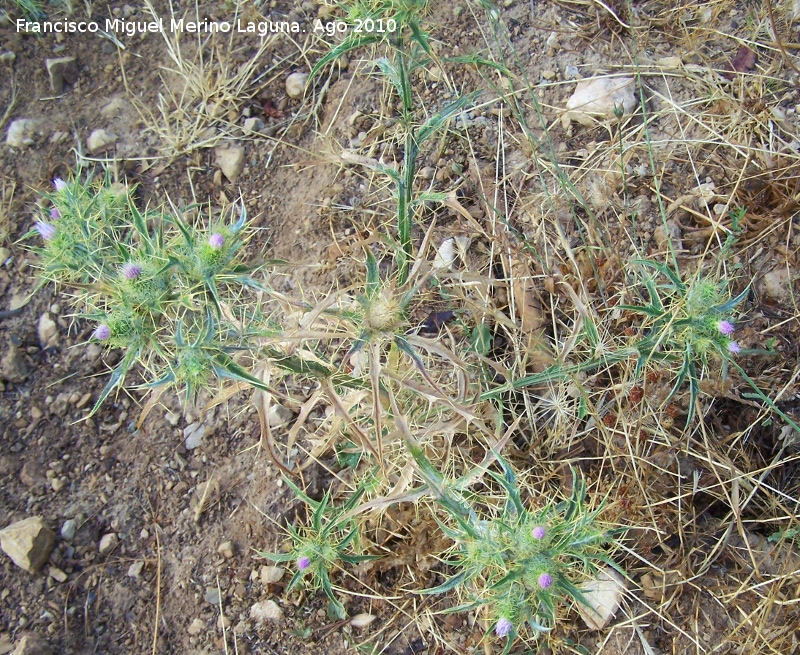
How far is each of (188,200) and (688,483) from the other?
85.5 inches

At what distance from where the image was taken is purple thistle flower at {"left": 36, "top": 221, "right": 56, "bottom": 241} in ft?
5.41

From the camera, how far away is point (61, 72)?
2.93 m

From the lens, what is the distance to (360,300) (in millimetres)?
1623

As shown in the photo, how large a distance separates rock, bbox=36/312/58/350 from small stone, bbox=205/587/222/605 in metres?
1.14

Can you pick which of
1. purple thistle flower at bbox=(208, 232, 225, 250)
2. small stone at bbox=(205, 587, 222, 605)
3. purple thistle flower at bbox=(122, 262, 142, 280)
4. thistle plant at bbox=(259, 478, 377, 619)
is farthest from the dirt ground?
purple thistle flower at bbox=(122, 262, 142, 280)

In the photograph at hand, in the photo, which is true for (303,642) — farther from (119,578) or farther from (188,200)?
(188,200)

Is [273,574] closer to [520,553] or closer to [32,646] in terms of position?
[32,646]

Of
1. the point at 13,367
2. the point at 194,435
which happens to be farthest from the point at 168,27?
the point at 194,435

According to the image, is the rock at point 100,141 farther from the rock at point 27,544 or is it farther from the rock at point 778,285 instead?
the rock at point 778,285

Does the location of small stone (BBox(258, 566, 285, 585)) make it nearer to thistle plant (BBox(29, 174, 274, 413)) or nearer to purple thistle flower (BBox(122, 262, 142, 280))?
thistle plant (BBox(29, 174, 274, 413))

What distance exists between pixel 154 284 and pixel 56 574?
52.0 inches

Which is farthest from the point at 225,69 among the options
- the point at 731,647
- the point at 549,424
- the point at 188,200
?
the point at 731,647

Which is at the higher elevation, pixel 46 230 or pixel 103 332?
pixel 46 230

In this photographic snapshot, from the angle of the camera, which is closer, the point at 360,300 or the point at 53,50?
the point at 360,300
